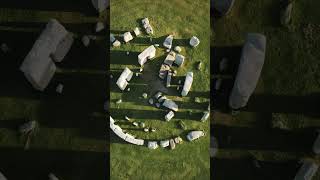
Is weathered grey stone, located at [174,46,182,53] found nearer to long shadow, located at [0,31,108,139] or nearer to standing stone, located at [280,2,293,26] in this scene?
long shadow, located at [0,31,108,139]

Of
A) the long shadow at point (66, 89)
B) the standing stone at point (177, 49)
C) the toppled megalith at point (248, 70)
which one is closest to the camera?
the toppled megalith at point (248, 70)

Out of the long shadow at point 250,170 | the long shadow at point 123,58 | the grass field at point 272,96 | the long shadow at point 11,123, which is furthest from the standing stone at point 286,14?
the long shadow at point 11,123

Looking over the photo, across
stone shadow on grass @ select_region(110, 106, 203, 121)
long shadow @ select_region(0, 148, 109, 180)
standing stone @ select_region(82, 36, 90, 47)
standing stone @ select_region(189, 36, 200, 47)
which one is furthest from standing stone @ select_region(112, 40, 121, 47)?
long shadow @ select_region(0, 148, 109, 180)

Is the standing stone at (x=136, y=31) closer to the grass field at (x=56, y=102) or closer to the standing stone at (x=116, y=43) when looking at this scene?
the standing stone at (x=116, y=43)

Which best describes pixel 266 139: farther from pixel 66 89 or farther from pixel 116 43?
pixel 66 89

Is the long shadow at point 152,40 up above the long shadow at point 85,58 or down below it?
Answer: above

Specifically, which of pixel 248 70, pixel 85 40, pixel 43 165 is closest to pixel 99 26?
pixel 85 40
